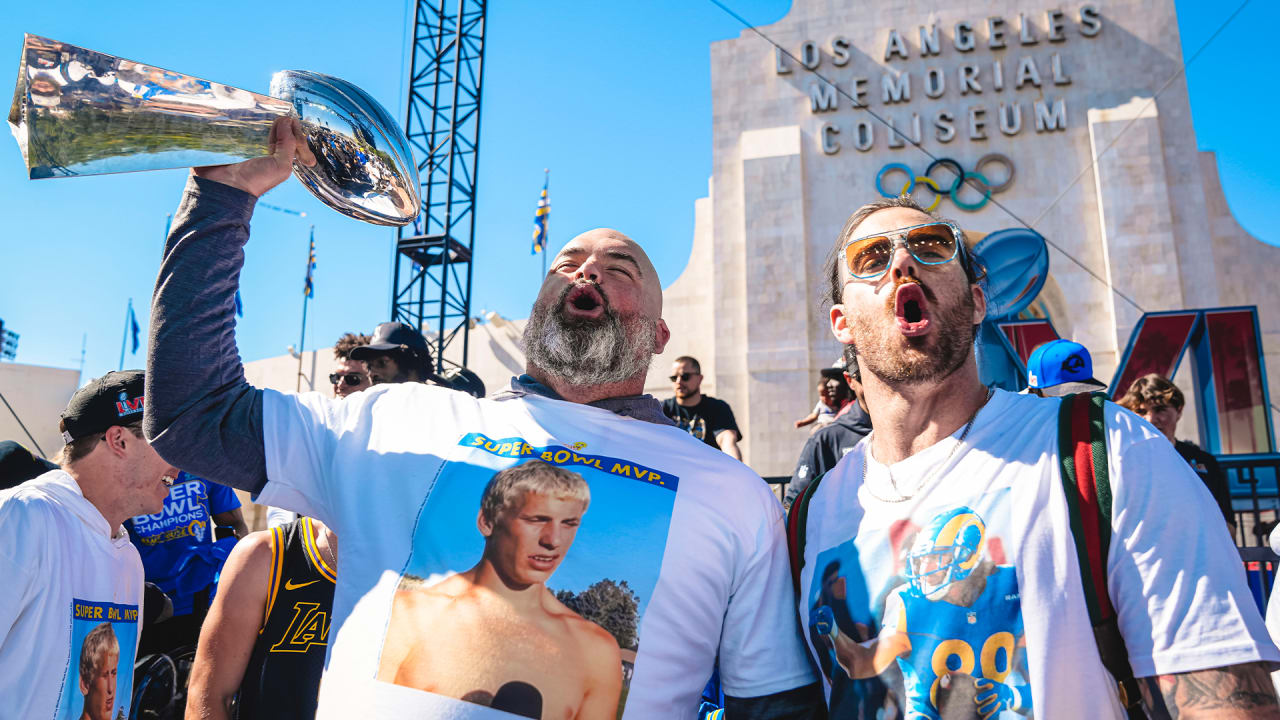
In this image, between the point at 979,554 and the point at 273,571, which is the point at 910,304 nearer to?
the point at 979,554

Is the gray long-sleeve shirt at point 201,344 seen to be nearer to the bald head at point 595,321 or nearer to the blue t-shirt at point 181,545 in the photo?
the bald head at point 595,321

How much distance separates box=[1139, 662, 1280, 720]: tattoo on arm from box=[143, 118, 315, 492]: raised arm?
2.02 metres

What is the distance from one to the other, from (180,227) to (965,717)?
6.62ft

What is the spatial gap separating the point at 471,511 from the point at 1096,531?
1332 millimetres

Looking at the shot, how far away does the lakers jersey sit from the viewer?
8.26 feet

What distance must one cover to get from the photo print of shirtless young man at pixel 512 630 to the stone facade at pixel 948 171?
45.1 ft

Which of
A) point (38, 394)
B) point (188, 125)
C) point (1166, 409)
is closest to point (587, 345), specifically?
point (188, 125)

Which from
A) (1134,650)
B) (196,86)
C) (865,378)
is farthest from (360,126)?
(1134,650)

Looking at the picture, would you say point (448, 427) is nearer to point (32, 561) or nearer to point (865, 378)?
point (865, 378)

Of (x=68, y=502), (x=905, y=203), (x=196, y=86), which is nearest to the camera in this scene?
(x=196, y=86)

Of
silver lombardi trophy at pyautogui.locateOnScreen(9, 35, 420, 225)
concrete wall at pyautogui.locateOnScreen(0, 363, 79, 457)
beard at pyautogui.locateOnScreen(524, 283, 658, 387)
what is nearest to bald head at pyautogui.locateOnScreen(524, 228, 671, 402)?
beard at pyautogui.locateOnScreen(524, 283, 658, 387)

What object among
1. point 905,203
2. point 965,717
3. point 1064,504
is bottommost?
point 965,717

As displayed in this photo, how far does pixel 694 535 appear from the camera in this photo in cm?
195

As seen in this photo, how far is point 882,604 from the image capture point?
1764 mm
